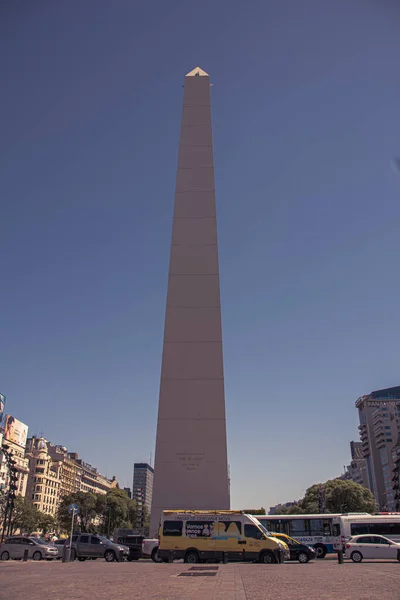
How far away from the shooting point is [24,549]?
2320cm

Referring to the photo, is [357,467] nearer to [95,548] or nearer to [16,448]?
[16,448]

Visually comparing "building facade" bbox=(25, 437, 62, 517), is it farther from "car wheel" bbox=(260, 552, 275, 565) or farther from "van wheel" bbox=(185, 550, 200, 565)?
"car wheel" bbox=(260, 552, 275, 565)

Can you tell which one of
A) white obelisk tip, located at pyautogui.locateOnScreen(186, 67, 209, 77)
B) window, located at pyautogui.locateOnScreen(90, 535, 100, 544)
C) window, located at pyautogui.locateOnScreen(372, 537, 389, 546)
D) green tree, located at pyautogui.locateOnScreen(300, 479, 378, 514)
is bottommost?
window, located at pyautogui.locateOnScreen(90, 535, 100, 544)

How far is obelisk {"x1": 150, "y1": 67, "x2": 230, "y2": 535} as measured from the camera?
22844mm

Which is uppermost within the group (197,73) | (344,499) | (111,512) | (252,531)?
(197,73)

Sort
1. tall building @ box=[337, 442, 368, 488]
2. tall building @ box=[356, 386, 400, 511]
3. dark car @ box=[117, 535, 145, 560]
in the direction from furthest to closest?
tall building @ box=[337, 442, 368, 488], tall building @ box=[356, 386, 400, 511], dark car @ box=[117, 535, 145, 560]

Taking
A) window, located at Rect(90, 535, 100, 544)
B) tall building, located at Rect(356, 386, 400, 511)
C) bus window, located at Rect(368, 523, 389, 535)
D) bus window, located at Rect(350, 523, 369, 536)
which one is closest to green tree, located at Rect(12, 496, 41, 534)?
window, located at Rect(90, 535, 100, 544)

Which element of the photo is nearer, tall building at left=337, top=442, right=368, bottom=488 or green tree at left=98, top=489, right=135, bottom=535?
green tree at left=98, top=489, right=135, bottom=535

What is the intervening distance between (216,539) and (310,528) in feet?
37.8

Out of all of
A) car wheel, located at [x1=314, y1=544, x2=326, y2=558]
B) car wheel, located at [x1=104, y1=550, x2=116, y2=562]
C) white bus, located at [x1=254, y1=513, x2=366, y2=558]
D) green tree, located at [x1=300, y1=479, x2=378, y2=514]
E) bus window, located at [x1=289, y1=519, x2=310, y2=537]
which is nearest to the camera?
car wheel, located at [x1=104, y1=550, x2=116, y2=562]

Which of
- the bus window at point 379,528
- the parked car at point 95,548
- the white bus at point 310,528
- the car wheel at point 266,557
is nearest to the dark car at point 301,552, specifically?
the car wheel at point 266,557

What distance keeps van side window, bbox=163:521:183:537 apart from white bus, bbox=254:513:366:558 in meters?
10.6

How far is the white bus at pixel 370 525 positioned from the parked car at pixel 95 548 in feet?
35.6

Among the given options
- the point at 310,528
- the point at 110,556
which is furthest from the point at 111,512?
the point at 110,556
